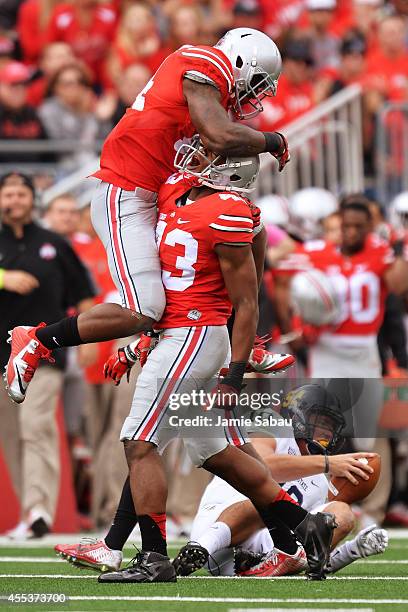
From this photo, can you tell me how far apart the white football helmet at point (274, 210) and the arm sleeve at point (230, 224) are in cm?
527

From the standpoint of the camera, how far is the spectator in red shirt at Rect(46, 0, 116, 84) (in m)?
14.7

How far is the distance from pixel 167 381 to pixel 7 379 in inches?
29.7

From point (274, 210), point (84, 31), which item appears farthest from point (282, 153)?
point (84, 31)

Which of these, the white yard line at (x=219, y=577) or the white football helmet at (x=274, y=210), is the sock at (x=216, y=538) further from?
the white football helmet at (x=274, y=210)

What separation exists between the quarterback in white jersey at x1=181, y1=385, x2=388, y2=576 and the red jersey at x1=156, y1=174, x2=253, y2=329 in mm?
689

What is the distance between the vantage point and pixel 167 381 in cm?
629

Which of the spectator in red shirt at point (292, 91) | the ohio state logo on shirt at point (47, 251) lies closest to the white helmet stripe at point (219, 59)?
the ohio state logo on shirt at point (47, 251)

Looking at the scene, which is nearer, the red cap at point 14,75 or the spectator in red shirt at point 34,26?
the red cap at point 14,75

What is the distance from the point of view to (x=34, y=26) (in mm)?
14711

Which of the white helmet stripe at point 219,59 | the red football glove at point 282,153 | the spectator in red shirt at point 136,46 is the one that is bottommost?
the red football glove at point 282,153

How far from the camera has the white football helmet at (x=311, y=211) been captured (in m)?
11.9

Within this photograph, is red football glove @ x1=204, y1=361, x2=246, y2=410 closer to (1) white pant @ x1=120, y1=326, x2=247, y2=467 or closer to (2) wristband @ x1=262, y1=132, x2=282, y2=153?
(1) white pant @ x1=120, y1=326, x2=247, y2=467

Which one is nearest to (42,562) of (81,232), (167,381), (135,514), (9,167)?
(135,514)

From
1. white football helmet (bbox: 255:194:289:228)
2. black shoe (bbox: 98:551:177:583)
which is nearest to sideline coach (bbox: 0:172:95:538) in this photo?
white football helmet (bbox: 255:194:289:228)
